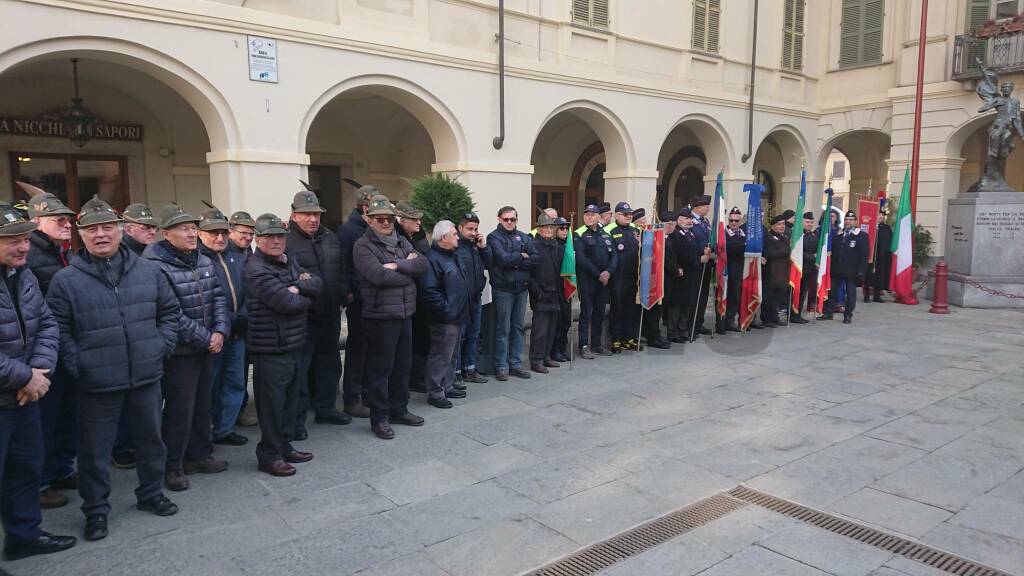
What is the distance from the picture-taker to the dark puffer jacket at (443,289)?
622 cm

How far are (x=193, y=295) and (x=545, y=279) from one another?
13.3 feet

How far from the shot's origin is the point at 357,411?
614cm

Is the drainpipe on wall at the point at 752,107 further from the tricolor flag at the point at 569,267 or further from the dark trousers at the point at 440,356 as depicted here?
the dark trousers at the point at 440,356

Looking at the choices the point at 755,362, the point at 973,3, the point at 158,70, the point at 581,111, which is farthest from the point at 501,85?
the point at 973,3

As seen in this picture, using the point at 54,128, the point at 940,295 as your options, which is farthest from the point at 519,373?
the point at 940,295

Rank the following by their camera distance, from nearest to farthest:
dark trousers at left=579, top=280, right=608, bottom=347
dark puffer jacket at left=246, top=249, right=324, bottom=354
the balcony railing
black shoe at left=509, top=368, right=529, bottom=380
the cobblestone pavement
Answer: the cobblestone pavement < dark puffer jacket at left=246, top=249, right=324, bottom=354 < black shoe at left=509, top=368, right=529, bottom=380 < dark trousers at left=579, top=280, right=608, bottom=347 < the balcony railing

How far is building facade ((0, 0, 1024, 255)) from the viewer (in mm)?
8883

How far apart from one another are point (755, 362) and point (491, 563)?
566 cm

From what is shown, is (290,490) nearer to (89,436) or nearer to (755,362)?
(89,436)

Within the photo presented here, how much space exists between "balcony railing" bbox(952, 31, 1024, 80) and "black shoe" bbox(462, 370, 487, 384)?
45.4 ft

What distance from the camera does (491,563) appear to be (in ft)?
11.7

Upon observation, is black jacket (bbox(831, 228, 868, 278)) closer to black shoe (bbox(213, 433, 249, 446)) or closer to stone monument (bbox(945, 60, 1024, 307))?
stone monument (bbox(945, 60, 1024, 307))

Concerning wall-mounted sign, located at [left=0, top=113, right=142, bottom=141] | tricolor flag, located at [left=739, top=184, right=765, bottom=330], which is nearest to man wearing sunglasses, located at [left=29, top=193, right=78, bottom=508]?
wall-mounted sign, located at [left=0, top=113, right=142, bottom=141]

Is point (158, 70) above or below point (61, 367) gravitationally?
above
